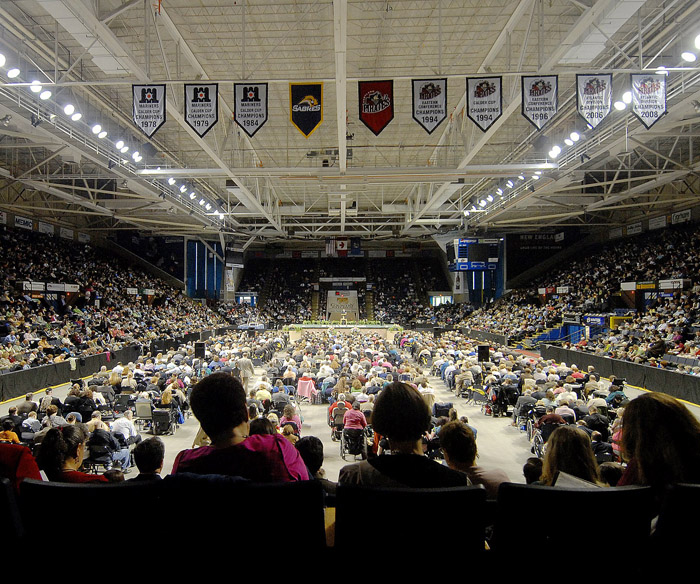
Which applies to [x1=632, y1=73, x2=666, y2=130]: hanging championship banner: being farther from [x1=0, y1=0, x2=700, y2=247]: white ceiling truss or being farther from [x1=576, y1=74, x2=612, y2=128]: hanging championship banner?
[x1=576, y1=74, x2=612, y2=128]: hanging championship banner

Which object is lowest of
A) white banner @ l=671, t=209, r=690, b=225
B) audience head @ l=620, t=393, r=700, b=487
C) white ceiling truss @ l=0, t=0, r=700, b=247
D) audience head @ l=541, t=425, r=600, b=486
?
audience head @ l=541, t=425, r=600, b=486

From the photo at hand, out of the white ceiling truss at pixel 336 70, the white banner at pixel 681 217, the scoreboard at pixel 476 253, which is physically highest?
the white ceiling truss at pixel 336 70

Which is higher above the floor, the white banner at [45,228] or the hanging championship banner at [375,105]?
the white banner at [45,228]

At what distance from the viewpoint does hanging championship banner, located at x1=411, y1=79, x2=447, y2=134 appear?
9086mm

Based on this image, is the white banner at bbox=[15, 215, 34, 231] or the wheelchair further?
the white banner at bbox=[15, 215, 34, 231]

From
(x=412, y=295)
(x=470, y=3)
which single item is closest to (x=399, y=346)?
(x=470, y=3)

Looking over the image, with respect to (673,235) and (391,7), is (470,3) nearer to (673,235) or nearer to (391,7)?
(391,7)

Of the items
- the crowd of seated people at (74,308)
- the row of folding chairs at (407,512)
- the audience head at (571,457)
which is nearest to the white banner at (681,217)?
the audience head at (571,457)

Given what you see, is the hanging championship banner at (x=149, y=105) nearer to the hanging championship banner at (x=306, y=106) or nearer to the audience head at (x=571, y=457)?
the hanging championship banner at (x=306, y=106)

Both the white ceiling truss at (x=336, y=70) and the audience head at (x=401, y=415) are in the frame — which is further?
the white ceiling truss at (x=336, y=70)

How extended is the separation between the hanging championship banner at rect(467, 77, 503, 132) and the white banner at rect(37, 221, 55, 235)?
28.1m

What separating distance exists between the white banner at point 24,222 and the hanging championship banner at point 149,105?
21.5m

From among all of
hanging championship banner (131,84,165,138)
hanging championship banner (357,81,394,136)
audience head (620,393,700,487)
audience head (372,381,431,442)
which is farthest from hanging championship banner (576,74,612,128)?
audience head (372,381,431,442)

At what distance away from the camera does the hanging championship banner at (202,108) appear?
9.48 metres
